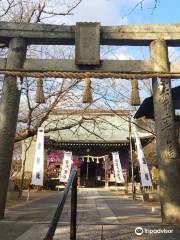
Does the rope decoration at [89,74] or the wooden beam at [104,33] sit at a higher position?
the wooden beam at [104,33]

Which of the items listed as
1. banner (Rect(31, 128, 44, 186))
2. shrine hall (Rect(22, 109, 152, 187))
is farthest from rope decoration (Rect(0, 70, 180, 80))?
shrine hall (Rect(22, 109, 152, 187))

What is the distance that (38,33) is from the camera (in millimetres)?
8633

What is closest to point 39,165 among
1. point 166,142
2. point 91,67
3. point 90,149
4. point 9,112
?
point 9,112

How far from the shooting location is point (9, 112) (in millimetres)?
8328

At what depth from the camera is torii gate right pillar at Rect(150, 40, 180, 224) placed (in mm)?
7633

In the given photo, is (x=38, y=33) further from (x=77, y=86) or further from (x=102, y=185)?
(x=102, y=185)

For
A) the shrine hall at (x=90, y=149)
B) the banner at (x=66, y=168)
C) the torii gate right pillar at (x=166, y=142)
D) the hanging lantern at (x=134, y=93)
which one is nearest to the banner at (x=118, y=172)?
the banner at (x=66, y=168)

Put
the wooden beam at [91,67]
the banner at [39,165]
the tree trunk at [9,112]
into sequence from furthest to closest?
the banner at [39,165] < the wooden beam at [91,67] < the tree trunk at [9,112]

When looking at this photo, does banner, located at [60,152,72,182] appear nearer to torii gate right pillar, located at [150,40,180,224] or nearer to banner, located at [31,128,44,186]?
banner, located at [31,128,44,186]

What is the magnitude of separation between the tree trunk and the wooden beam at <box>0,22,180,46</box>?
0.27m

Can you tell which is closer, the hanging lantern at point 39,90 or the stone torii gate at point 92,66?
the stone torii gate at point 92,66

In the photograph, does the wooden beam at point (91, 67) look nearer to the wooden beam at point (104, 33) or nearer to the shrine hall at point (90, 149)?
the wooden beam at point (104, 33)

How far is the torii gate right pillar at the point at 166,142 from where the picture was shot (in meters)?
7.63

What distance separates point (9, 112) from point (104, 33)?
3.12 meters
